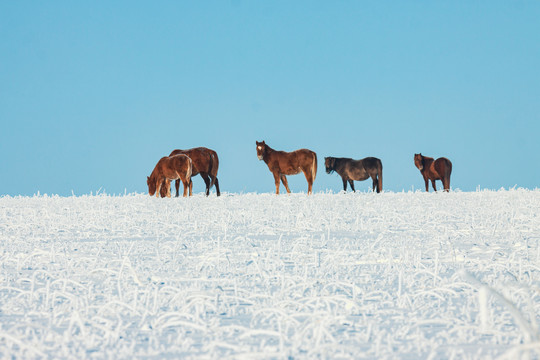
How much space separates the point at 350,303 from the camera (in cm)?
329

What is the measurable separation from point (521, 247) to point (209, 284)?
3.38 m

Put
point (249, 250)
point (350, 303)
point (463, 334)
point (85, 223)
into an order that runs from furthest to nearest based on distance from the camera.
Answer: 1. point (85, 223)
2. point (249, 250)
3. point (350, 303)
4. point (463, 334)

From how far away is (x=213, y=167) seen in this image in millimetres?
20250

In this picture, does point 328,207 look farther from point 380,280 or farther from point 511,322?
point 511,322

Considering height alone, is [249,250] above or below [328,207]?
below

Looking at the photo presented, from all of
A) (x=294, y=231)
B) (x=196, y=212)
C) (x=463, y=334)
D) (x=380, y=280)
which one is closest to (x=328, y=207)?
(x=196, y=212)

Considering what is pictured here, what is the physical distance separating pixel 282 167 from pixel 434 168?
6802 millimetres

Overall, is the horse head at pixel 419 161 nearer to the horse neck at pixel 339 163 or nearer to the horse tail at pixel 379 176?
the horse tail at pixel 379 176

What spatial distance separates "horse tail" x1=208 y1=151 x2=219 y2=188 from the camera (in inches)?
795

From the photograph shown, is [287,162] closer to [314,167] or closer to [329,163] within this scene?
[314,167]

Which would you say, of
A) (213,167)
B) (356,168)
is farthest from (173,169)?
(356,168)

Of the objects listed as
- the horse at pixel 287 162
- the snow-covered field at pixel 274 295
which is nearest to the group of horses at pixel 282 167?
the horse at pixel 287 162

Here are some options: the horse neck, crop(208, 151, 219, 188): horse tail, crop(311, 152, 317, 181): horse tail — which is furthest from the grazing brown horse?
the horse neck

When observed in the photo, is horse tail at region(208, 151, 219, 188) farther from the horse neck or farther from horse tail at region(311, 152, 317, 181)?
the horse neck
